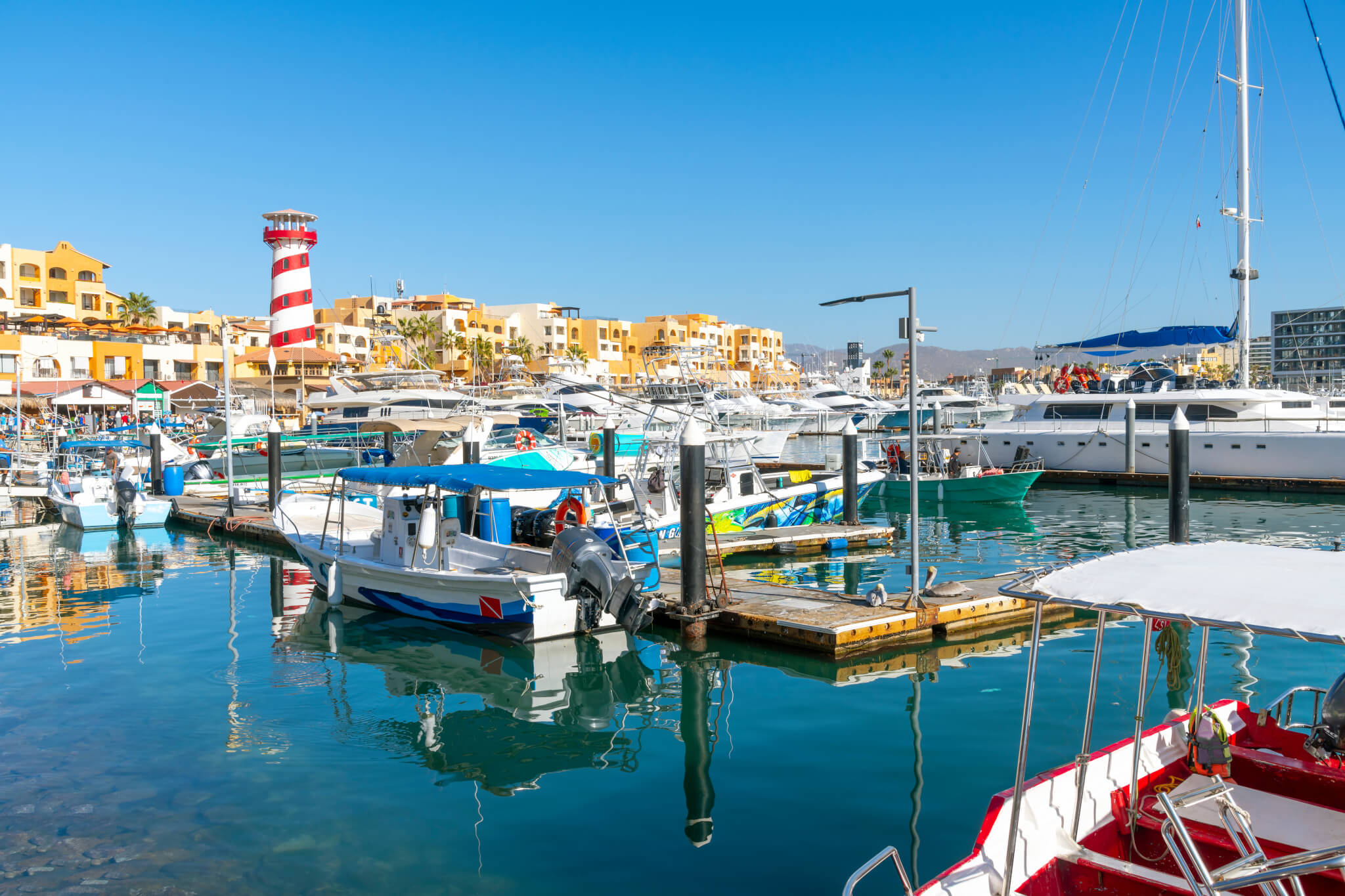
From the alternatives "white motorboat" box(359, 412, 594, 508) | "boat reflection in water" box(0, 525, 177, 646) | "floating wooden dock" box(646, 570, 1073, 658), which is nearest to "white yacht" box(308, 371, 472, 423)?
"white motorboat" box(359, 412, 594, 508)

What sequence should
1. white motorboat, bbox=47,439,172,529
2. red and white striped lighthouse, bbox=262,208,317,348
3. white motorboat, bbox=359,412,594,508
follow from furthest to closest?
red and white striped lighthouse, bbox=262,208,317,348
white motorboat, bbox=47,439,172,529
white motorboat, bbox=359,412,594,508

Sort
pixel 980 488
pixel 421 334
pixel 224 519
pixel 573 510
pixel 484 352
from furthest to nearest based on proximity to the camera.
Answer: pixel 484 352, pixel 421 334, pixel 980 488, pixel 224 519, pixel 573 510

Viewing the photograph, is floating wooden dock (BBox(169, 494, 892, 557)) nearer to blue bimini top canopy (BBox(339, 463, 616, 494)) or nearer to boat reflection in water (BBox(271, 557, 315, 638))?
boat reflection in water (BBox(271, 557, 315, 638))

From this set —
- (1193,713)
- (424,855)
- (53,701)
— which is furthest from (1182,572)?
(53,701)

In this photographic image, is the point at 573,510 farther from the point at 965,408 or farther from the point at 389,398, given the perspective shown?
the point at 965,408

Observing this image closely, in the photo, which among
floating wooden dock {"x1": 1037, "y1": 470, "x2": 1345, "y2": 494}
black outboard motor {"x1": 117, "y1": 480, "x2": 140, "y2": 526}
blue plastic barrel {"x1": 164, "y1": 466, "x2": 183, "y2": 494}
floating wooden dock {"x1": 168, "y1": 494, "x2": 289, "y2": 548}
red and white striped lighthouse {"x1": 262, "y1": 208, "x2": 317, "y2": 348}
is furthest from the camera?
red and white striped lighthouse {"x1": 262, "y1": 208, "x2": 317, "y2": 348}

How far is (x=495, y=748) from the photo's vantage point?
1028 cm

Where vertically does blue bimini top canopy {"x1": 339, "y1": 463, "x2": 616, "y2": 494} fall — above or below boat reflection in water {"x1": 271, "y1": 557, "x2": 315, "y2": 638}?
above

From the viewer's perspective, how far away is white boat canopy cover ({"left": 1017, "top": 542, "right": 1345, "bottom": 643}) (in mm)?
5023

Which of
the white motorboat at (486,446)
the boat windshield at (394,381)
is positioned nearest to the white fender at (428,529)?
the white motorboat at (486,446)

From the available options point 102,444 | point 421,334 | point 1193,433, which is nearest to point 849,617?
point 1193,433

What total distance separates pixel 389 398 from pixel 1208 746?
141 feet

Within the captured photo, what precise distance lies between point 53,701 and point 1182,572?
12616mm

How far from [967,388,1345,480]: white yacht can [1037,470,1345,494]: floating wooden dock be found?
0.53 m
